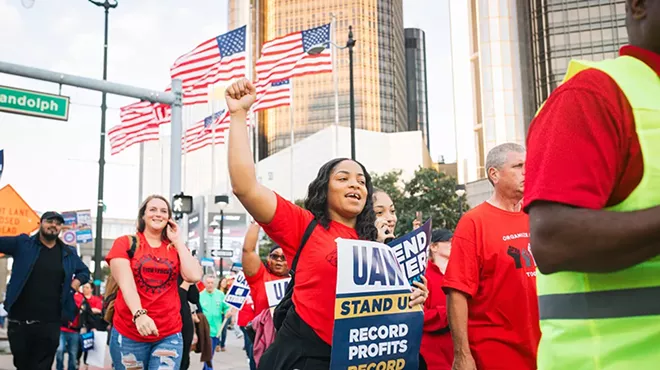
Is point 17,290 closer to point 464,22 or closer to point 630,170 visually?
point 630,170

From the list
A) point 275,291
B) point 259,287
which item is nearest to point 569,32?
point 259,287

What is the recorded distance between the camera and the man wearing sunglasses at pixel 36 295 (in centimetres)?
696

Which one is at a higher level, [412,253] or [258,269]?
[412,253]

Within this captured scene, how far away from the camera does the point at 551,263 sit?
1466 mm

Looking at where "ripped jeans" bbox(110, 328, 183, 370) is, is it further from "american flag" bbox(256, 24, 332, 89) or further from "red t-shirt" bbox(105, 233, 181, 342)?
"american flag" bbox(256, 24, 332, 89)

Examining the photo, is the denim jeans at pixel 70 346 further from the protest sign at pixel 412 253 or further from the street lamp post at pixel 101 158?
the street lamp post at pixel 101 158

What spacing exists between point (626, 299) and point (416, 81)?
158m

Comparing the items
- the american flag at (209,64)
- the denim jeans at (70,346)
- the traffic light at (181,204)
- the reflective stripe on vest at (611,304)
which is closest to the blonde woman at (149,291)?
the reflective stripe on vest at (611,304)

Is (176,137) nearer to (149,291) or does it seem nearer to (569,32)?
(149,291)

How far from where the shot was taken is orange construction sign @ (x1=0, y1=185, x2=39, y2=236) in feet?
50.4

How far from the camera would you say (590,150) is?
1.41 m

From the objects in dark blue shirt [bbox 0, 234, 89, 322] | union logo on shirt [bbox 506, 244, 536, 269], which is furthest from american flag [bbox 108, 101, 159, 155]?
union logo on shirt [bbox 506, 244, 536, 269]

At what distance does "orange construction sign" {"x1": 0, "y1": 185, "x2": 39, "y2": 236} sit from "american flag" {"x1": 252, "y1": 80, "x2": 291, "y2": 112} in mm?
11857

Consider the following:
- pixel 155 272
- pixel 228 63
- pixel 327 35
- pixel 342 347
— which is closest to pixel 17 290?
pixel 155 272
